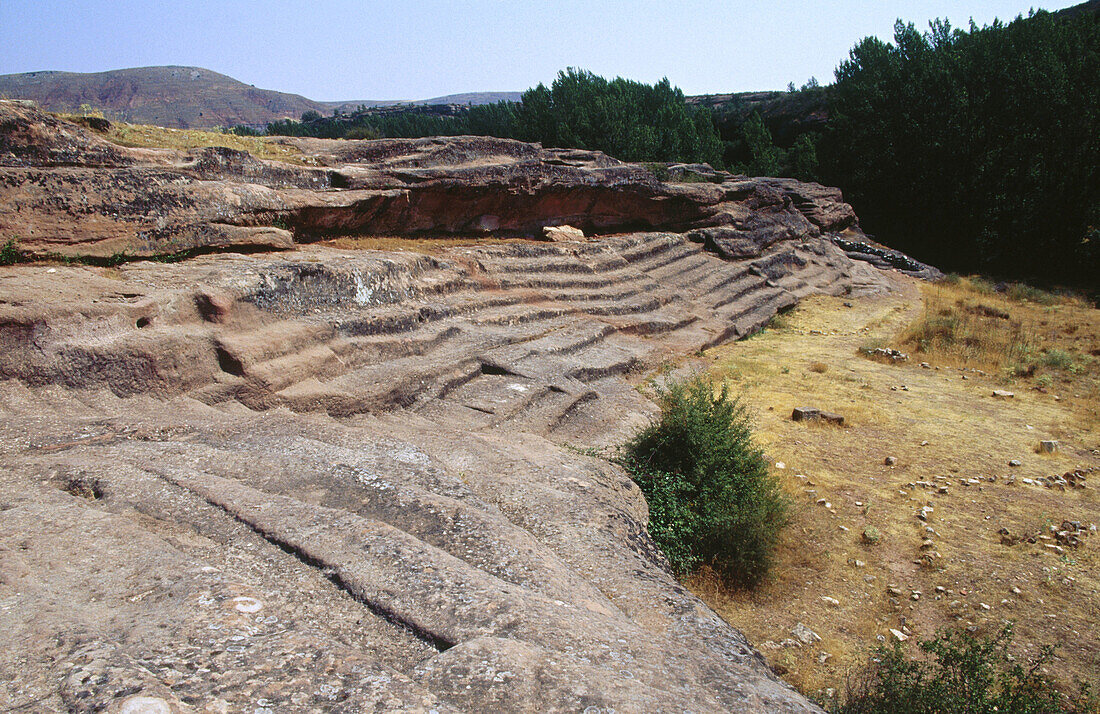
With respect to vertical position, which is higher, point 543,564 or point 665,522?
point 543,564

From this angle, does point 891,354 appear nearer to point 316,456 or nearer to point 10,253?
point 316,456

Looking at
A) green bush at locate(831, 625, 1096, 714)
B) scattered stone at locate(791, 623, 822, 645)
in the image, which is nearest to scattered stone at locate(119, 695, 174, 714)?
green bush at locate(831, 625, 1096, 714)

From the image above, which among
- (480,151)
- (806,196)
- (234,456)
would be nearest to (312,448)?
(234,456)

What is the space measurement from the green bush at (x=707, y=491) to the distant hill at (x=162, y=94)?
77.0 m

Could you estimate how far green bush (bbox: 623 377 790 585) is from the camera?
14.7ft

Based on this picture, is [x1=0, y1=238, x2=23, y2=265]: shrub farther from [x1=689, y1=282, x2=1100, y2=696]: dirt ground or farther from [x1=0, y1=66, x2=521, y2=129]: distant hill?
[x1=0, y1=66, x2=521, y2=129]: distant hill

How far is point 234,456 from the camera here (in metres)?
3.86

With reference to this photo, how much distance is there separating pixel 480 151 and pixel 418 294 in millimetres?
4292

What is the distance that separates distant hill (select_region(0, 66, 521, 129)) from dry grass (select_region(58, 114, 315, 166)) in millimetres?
69573

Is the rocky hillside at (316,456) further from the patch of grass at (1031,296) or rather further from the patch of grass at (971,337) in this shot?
the patch of grass at (1031,296)

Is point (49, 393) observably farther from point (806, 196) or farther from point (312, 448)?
point (806, 196)

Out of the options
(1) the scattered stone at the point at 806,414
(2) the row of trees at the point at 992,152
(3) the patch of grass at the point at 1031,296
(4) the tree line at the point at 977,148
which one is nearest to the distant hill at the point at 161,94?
(4) the tree line at the point at 977,148

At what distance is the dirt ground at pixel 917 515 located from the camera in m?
4.02

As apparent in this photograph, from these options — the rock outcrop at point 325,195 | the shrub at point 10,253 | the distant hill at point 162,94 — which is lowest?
the shrub at point 10,253
